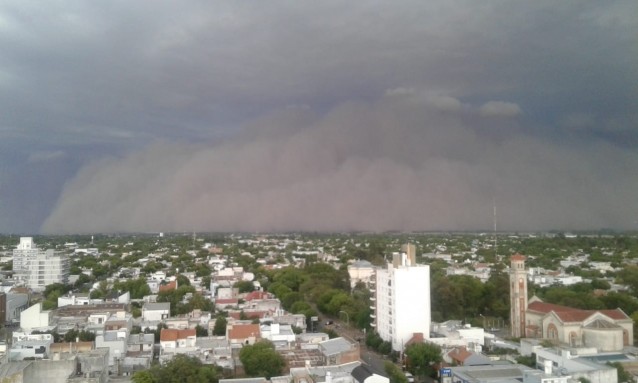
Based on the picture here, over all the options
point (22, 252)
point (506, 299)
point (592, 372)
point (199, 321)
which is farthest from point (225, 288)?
point (22, 252)

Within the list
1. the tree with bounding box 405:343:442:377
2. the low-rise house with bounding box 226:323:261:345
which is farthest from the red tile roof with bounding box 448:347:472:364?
the low-rise house with bounding box 226:323:261:345

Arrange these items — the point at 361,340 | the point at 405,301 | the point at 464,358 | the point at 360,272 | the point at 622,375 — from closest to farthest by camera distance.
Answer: the point at 622,375
the point at 464,358
the point at 405,301
the point at 361,340
the point at 360,272

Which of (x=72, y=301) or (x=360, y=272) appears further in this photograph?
(x=360, y=272)

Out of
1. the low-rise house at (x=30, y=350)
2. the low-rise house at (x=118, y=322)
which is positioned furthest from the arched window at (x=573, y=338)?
the low-rise house at (x=30, y=350)

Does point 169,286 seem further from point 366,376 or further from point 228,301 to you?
point 366,376

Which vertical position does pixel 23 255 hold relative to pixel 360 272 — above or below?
above

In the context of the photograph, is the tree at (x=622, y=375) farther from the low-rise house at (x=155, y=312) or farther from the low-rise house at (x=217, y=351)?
the low-rise house at (x=155, y=312)

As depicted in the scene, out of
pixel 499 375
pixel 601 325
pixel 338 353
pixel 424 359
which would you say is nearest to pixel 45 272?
pixel 338 353

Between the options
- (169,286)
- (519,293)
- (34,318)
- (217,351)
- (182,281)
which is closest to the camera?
(217,351)
